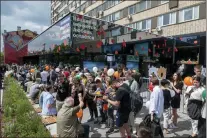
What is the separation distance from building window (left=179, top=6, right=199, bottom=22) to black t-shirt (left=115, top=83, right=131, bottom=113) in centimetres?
1714

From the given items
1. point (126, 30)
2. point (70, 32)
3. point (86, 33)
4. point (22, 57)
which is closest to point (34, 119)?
point (70, 32)

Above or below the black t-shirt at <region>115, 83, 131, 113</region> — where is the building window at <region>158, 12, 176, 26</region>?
above

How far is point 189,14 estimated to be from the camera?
65.7 ft

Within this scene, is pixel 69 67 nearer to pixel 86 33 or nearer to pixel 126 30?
pixel 86 33

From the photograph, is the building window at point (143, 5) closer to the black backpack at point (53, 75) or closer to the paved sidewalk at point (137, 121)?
the black backpack at point (53, 75)

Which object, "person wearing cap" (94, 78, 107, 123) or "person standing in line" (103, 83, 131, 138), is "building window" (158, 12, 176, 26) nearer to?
"person wearing cap" (94, 78, 107, 123)

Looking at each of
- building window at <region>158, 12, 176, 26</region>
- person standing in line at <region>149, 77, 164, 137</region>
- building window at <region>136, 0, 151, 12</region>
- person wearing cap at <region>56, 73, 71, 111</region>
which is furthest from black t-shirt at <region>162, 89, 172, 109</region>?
building window at <region>136, 0, 151, 12</region>

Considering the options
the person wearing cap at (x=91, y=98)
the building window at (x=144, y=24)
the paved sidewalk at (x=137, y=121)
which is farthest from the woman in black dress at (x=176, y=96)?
the building window at (x=144, y=24)

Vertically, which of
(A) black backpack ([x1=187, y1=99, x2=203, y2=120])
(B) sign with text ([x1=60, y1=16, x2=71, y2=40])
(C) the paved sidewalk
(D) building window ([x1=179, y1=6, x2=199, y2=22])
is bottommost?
(C) the paved sidewalk

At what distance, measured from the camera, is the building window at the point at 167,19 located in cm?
2184

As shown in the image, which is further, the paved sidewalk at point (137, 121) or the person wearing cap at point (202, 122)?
the paved sidewalk at point (137, 121)

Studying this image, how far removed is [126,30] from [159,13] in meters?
13.8

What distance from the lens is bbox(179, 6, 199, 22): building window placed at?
1920 cm

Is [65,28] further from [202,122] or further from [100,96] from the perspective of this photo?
[202,122]
